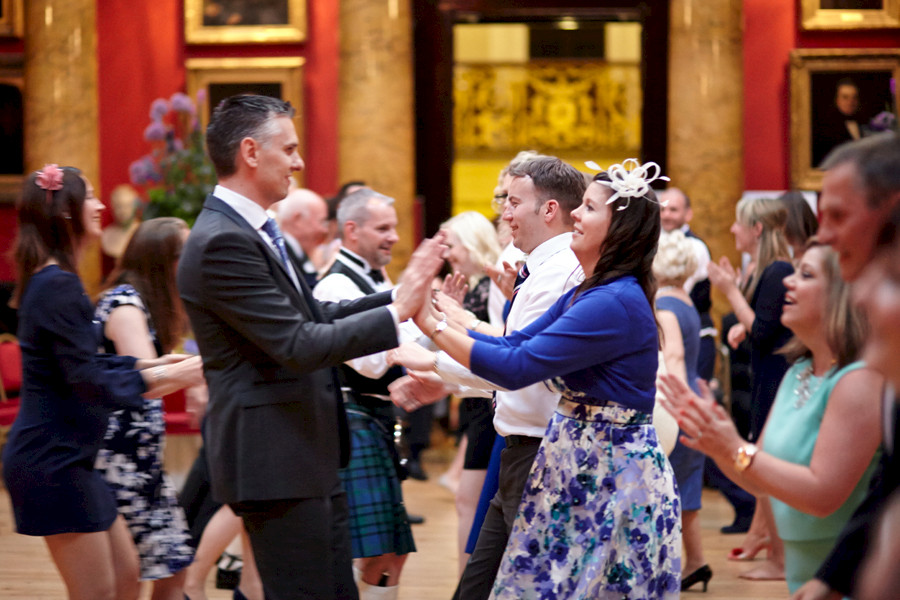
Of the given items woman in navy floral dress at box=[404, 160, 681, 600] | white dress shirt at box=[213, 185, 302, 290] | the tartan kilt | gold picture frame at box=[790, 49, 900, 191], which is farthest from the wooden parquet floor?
gold picture frame at box=[790, 49, 900, 191]

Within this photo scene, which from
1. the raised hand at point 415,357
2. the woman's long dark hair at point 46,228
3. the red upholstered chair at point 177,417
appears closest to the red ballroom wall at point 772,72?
the red upholstered chair at point 177,417

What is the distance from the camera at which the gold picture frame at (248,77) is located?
8.68 metres

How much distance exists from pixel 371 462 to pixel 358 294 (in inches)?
25.7

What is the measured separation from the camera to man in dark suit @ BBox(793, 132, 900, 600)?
164 cm

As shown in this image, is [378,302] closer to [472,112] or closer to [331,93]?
[331,93]

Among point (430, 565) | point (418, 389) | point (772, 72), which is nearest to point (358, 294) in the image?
point (418, 389)

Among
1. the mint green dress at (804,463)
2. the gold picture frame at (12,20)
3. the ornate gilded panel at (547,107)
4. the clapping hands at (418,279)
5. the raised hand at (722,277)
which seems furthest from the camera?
the ornate gilded panel at (547,107)

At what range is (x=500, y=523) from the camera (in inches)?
119

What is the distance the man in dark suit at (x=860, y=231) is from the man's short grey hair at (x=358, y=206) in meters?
2.56

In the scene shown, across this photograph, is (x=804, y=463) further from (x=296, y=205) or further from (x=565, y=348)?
(x=296, y=205)

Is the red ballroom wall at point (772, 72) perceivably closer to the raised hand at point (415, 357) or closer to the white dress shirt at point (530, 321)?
the white dress shirt at point (530, 321)

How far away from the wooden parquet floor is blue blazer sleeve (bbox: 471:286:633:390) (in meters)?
2.50

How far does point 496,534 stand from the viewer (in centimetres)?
301

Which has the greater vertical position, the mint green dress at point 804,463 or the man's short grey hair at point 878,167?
the man's short grey hair at point 878,167
